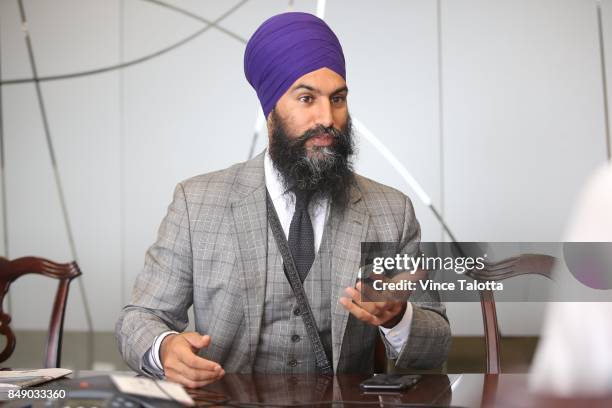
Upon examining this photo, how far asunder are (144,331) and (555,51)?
Result: 2.78 meters

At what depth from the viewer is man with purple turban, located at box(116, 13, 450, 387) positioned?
6.59 ft

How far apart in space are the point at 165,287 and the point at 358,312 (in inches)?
27.9

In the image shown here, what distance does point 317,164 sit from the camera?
221 centimetres

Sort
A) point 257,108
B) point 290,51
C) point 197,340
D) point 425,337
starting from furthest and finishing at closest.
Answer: point 257,108 → point 290,51 → point 425,337 → point 197,340

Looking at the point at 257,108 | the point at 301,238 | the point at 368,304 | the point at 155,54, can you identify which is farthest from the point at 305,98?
the point at 155,54

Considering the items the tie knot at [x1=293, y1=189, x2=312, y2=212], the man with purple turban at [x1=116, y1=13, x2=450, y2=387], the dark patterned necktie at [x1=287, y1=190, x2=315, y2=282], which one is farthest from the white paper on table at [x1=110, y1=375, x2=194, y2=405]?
the tie knot at [x1=293, y1=189, x2=312, y2=212]

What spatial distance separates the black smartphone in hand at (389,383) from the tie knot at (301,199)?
2.38 ft

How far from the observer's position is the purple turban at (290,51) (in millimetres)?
2158

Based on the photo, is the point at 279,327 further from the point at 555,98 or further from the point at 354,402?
the point at 555,98

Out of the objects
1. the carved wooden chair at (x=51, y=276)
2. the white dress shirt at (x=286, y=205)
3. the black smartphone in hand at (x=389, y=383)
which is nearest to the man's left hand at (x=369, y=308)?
the black smartphone in hand at (x=389, y=383)

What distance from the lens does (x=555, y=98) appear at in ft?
12.4

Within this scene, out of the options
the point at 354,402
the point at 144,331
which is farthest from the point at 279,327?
the point at 354,402

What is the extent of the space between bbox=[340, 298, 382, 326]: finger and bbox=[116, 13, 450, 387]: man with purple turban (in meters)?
0.25

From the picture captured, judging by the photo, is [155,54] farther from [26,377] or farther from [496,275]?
[26,377]
